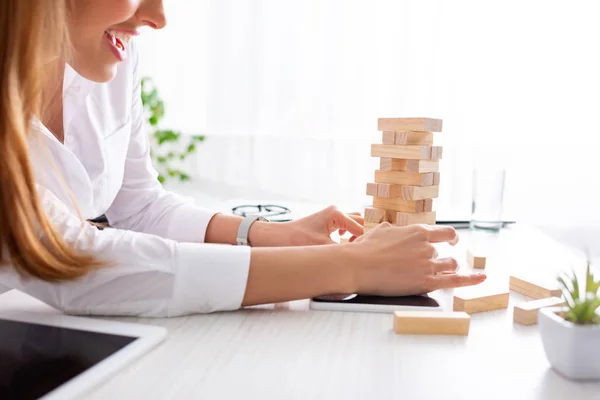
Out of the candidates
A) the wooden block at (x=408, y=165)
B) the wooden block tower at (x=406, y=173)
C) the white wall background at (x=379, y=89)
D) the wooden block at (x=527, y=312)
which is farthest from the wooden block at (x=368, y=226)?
the white wall background at (x=379, y=89)

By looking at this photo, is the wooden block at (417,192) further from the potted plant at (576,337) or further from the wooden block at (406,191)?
the potted plant at (576,337)

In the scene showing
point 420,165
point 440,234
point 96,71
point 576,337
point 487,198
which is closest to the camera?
point 576,337

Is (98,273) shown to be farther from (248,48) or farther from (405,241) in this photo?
(248,48)

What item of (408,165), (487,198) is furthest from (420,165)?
(487,198)

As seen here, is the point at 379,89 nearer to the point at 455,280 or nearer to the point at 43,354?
the point at 455,280

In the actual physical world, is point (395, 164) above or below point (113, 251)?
above

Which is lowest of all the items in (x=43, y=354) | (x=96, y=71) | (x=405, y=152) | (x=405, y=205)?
(x=43, y=354)

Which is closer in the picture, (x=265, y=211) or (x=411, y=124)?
(x=411, y=124)

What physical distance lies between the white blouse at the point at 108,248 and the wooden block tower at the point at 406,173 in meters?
0.39

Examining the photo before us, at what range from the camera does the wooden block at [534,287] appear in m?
0.89

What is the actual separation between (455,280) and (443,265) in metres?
0.03

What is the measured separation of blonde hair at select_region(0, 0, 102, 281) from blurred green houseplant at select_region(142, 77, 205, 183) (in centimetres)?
216

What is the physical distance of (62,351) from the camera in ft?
2.18

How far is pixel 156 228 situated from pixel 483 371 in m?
0.89
